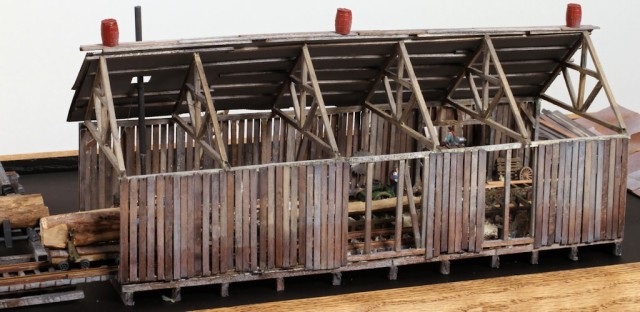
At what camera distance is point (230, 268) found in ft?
72.3

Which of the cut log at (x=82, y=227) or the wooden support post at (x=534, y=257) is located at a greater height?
the cut log at (x=82, y=227)

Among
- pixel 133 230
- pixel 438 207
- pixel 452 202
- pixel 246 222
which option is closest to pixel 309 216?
pixel 246 222

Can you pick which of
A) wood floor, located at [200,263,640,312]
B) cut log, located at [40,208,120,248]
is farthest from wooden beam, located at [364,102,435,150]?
cut log, located at [40,208,120,248]

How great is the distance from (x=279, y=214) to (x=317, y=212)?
0.59 meters

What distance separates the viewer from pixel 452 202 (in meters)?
23.0

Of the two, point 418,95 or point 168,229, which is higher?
point 418,95

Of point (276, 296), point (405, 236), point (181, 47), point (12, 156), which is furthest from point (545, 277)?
point (12, 156)

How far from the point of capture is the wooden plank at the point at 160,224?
21250 millimetres

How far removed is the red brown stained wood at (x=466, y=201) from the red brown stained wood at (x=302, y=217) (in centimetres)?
264

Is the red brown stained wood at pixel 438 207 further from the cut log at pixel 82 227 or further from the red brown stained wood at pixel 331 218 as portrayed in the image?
the cut log at pixel 82 227

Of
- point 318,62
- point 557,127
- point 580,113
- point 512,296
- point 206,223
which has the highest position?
point 318,62

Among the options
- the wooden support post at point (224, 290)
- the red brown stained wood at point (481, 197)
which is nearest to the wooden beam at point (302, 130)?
the red brown stained wood at point (481, 197)

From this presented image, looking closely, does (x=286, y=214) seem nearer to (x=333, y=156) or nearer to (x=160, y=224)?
(x=333, y=156)

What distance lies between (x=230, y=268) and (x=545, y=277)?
194 inches
